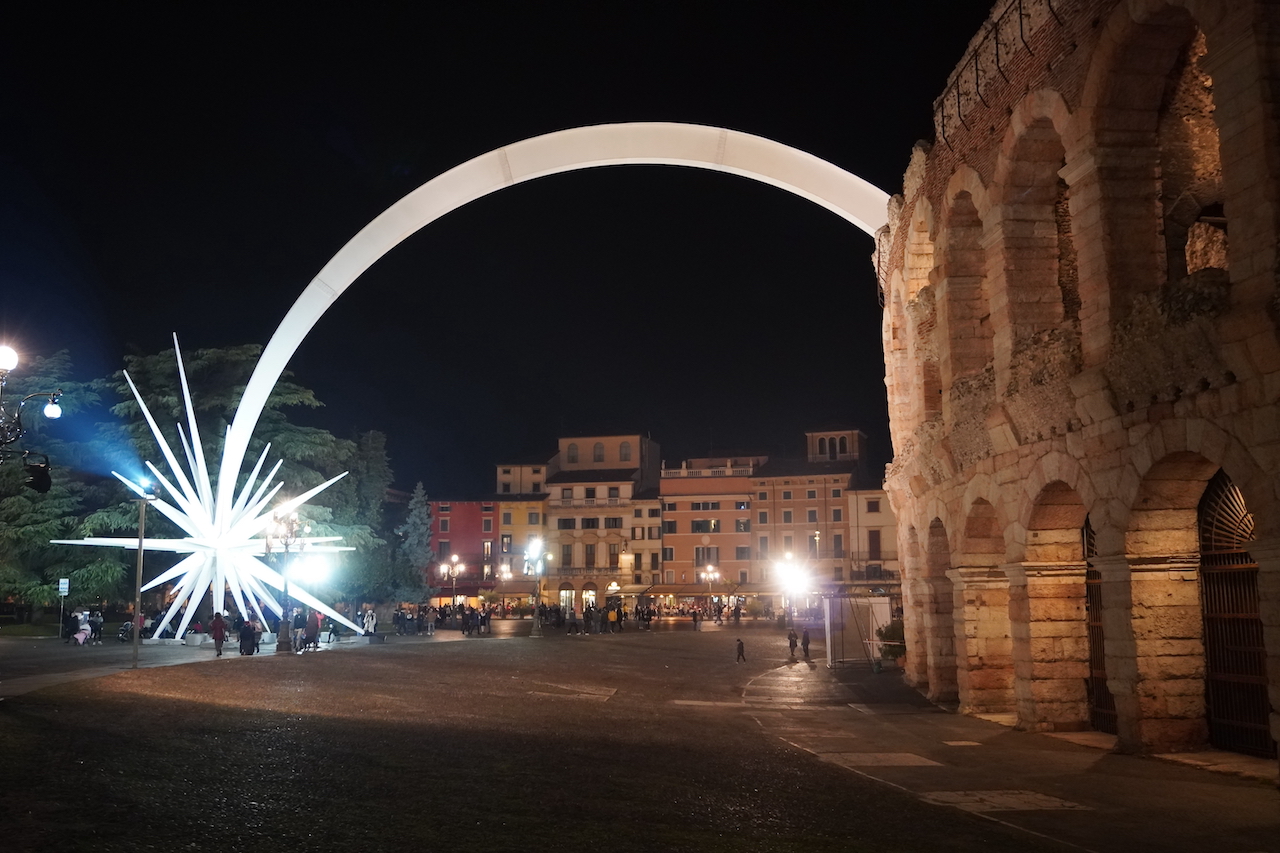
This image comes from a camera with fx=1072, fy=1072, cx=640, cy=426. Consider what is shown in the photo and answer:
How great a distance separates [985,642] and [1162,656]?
18.8ft

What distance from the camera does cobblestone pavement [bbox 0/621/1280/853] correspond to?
9.11 m

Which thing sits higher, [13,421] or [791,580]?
[13,421]

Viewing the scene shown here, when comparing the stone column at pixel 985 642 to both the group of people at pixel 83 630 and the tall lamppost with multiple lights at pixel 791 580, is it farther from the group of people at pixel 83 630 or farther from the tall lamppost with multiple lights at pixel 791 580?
the group of people at pixel 83 630

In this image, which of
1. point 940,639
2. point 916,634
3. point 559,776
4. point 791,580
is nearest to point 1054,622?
point 940,639

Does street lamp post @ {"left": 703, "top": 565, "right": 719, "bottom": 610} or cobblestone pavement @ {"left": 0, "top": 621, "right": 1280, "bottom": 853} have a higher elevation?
street lamp post @ {"left": 703, "top": 565, "right": 719, "bottom": 610}

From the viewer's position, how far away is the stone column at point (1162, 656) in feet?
45.3

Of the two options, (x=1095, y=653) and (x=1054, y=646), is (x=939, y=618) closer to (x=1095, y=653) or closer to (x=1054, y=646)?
(x=1095, y=653)

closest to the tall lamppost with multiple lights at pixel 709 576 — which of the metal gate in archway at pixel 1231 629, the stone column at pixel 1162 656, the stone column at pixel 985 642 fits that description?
the stone column at pixel 985 642

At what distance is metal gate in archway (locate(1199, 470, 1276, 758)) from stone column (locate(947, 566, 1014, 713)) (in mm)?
5050

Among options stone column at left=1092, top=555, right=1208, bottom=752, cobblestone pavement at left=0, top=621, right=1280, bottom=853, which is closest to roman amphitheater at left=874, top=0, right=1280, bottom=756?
stone column at left=1092, top=555, right=1208, bottom=752

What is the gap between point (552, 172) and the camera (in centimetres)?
4034

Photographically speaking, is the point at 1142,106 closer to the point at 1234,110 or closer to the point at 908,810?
the point at 1234,110

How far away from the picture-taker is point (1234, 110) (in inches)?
438

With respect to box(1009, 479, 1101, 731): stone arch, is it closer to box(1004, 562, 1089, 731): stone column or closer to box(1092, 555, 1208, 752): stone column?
box(1004, 562, 1089, 731): stone column
